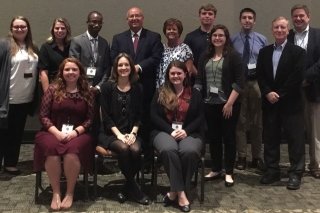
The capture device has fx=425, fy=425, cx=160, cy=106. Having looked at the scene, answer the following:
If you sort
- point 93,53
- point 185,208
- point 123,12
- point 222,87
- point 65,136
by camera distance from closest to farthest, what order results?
point 185,208 < point 65,136 < point 222,87 < point 93,53 < point 123,12

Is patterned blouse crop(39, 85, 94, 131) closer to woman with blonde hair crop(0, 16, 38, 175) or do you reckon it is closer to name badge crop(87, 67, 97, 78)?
name badge crop(87, 67, 97, 78)

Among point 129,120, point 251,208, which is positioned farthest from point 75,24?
point 251,208

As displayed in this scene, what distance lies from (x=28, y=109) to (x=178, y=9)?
97.7 inches

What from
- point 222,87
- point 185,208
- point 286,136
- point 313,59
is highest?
point 313,59

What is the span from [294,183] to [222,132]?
33.7 inches

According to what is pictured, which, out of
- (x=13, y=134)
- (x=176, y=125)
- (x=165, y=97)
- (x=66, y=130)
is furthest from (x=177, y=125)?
(x=13, y=134)

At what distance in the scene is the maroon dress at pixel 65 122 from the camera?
11.8 ft

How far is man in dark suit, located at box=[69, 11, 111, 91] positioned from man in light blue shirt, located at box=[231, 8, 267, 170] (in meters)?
1.44

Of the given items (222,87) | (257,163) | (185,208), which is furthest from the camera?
(257,163)

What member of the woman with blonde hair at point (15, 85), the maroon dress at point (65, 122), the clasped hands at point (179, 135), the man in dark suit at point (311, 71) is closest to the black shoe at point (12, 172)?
the woman with blonde hair at point (15, 85)

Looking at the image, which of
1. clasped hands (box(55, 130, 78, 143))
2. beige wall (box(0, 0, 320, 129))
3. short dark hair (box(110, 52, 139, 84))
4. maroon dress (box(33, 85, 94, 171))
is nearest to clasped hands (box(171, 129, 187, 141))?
short dark hair (box(110, 52, 139, 84))

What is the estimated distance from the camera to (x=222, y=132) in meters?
4.23

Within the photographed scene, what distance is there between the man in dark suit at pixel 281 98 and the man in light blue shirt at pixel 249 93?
13.3 inches

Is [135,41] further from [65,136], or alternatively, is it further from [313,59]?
[313,59]
